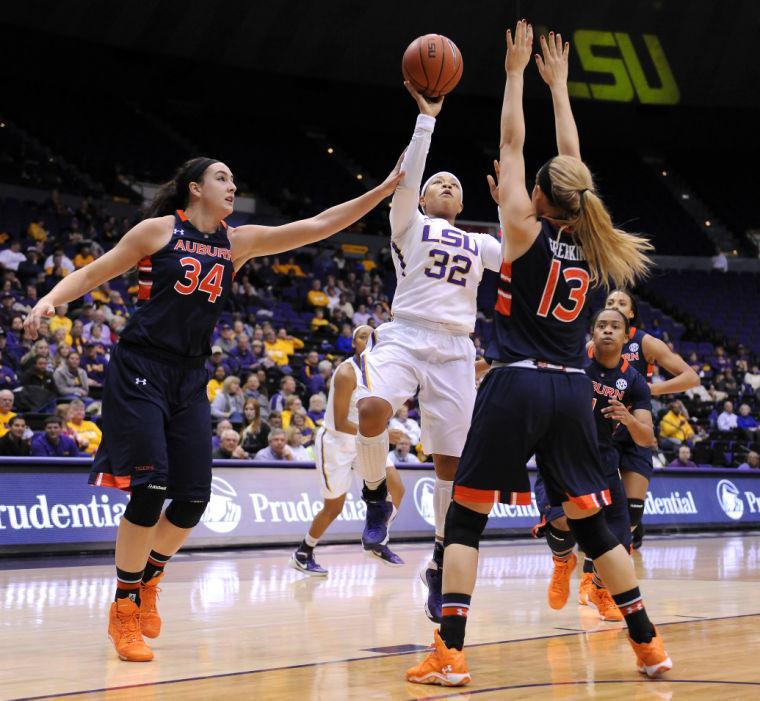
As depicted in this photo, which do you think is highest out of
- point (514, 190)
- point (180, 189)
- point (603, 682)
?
point (180, 189)

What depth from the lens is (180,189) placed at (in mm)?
5066

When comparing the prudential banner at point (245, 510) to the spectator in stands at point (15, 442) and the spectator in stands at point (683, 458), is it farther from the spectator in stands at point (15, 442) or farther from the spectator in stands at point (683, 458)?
the spectator in stands at point (683, 458)

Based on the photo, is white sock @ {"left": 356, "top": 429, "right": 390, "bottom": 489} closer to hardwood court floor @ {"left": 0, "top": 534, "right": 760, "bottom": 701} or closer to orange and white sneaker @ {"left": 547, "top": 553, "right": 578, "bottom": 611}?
hardwood court floor @ {"left": 0, "top": 534, "right": 760, "bottom": 701}

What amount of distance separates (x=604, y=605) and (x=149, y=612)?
8.70ft

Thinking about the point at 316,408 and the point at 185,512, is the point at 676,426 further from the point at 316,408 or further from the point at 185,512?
the point at 185,512

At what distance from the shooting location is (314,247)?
2428 centimetres

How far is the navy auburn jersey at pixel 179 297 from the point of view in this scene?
476cm

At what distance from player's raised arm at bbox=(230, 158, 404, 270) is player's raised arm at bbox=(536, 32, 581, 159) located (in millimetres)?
851

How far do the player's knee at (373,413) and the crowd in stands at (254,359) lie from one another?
17.3ft

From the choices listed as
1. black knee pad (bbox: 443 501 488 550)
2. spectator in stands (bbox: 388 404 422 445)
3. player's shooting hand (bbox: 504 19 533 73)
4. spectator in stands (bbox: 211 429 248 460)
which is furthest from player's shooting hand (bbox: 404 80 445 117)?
spectator in stands (bbox: 388 404 422 445)

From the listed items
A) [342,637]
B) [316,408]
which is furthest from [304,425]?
[342,637]

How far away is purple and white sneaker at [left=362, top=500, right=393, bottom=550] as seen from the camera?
7.75 metres

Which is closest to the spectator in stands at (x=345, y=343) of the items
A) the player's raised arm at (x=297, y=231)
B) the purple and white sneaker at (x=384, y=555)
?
the purple and white sneaker at (x=384, y=555)

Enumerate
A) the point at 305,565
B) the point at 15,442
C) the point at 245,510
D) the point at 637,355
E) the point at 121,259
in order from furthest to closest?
the point at 245,510
the point at 15,442
the point at 305,565
the point at 637,355
the point at 121,259
